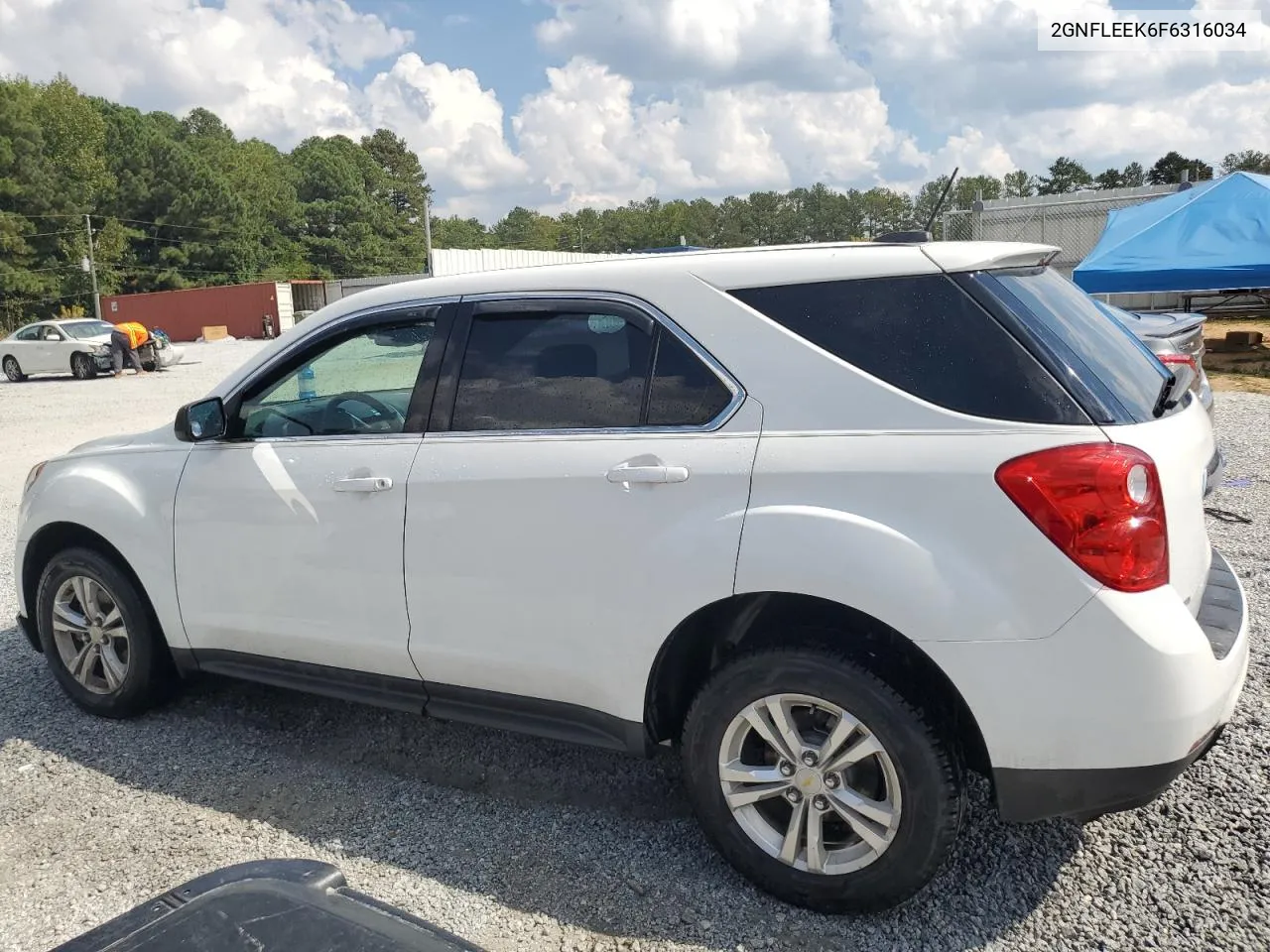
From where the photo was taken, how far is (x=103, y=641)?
13.8 feet

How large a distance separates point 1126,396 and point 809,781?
1331 mm

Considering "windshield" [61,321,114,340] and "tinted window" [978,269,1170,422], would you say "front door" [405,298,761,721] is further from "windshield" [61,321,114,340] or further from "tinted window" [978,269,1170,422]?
"windshield" [61,321,114,340]

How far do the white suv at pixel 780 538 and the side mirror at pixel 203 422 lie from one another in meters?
0.02

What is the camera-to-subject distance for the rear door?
8.11ft

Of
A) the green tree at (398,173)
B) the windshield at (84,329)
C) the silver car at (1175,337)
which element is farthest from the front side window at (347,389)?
the green tree at (398,173)

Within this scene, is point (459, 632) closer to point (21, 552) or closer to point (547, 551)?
point (547, 551)

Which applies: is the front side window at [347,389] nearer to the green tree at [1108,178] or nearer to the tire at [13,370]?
the tire at [13,370]

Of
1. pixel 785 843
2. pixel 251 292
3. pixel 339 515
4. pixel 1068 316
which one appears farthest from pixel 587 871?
pixel 251 292

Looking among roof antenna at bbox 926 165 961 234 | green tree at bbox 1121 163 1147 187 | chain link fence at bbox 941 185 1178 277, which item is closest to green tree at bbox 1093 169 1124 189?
green tree at bbox 1121 163 1147 187

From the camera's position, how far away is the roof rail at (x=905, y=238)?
2.91 metres

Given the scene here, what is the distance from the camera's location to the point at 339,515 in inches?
134

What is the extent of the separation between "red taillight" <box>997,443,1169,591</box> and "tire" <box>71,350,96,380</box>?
2688cm

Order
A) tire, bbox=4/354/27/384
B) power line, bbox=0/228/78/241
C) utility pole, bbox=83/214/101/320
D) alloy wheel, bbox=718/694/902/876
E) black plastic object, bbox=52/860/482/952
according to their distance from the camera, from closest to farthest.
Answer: black plastic object, bbox=52/860/482/952 < alloy wheel, bbox=718/694/902/876 < tire, bbox=4/354/27/384 < utility pole, bbox=83/214/101/320 < power line, bbox=0/228/78/241

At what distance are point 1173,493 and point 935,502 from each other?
0.61 metres
